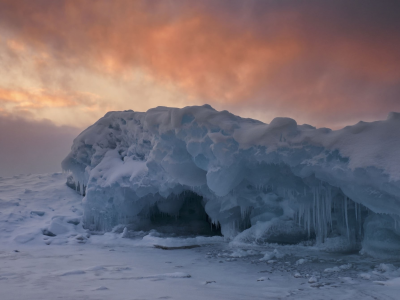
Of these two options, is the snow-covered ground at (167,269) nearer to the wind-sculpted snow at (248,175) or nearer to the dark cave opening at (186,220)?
the wind-sculpted snow at (248,175)

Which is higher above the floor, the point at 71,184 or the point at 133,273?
the point at 71,184

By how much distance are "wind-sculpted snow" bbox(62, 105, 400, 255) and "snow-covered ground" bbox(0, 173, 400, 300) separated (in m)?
0.70

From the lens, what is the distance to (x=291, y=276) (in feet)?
15.1

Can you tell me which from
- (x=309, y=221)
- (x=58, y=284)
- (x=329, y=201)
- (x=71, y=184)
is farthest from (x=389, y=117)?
(x=71, y=184)

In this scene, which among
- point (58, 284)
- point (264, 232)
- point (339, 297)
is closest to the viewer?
point (339, 297)

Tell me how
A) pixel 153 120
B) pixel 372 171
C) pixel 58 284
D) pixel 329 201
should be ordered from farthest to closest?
pixel 153 120 → pixel 329 201 → pixel 372 171 → pixel 58 284

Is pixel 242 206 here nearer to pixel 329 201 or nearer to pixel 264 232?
pixel 264 232

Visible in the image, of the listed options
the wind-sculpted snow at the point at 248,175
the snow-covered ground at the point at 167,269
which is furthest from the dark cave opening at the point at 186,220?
the snow-covered ground at the point at 167,269

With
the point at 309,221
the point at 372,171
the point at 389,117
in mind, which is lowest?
the point at 309,221

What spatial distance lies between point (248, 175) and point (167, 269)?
2981 mm

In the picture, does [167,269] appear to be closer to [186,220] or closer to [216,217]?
→ [216,217]

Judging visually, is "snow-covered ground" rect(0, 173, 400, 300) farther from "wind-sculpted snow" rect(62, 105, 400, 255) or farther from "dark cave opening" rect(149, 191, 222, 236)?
"dark cave opening" rect(149, 191, 222, 236)

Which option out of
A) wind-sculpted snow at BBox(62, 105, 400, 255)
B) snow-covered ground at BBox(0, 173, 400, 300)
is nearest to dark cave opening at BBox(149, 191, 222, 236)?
wind-sculpted snow at BBox(62, 105, 400, 255)

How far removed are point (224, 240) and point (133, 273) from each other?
433 centimetres
